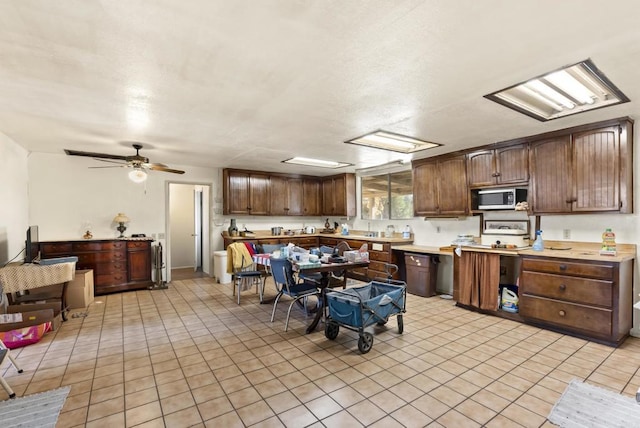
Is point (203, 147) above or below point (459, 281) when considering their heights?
above

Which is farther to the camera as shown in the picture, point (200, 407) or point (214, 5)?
point (200, 407)

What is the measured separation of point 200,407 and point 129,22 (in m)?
2.48

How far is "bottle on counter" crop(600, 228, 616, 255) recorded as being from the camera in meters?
3.28

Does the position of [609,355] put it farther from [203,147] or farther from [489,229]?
[203,147]

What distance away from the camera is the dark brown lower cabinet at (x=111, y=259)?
4.91 meters

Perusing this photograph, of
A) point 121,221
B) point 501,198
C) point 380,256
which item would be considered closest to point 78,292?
point 121,221

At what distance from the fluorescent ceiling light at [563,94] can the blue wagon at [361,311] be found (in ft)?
7.18

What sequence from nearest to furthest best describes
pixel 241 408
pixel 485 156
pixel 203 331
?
pixel 241 408, pixel 203 331, pixel 485 156

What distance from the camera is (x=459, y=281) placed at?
4.47 meters

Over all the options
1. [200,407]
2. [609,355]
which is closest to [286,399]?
[200,407]

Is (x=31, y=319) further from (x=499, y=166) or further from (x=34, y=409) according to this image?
(x=499, y=166)

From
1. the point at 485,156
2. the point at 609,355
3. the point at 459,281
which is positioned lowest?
the point at 609,355

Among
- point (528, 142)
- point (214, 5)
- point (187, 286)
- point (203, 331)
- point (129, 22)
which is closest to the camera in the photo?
point (214, 5)

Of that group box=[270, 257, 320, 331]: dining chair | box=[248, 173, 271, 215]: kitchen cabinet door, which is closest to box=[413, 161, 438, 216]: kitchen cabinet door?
box=[270, 257, 320, 331]: dining chair
